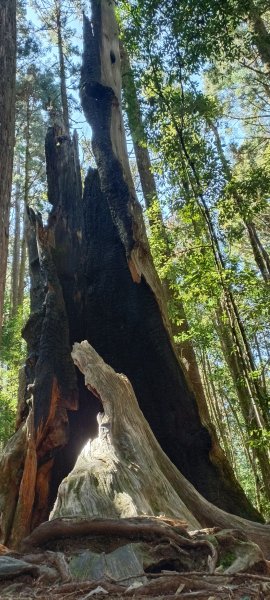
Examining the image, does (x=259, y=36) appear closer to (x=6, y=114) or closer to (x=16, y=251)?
(x=6, y=114)

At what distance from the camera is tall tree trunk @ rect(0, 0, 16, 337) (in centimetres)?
423

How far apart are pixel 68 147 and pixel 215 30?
2665 mm

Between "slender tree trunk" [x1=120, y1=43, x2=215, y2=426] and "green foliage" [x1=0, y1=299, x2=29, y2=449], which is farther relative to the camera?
"green foliage" [x1=0, y1=299, x2=29, y2=449]

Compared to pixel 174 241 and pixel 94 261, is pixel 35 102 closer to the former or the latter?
pixel 174 241

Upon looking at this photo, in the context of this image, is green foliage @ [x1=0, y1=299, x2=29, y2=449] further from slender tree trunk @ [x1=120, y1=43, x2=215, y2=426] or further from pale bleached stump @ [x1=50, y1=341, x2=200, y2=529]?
pale bleached stump @ [x1=50, y1=341, x2=200, y2=529]

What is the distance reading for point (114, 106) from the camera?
20.8 feet

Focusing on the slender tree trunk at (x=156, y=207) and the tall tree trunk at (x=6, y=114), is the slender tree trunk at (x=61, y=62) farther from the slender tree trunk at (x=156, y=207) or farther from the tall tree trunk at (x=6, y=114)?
the tall tree trunk at (x=6, y=114)

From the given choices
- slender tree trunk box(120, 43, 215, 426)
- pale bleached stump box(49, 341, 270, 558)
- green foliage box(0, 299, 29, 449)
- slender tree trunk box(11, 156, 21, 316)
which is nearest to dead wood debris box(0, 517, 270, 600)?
pale bleached stump box(49, 341, 270, 558)

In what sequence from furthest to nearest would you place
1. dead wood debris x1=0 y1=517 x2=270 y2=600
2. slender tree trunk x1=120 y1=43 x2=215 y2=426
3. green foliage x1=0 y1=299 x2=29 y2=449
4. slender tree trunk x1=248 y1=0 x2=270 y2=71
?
green foliage x1=0 y1=299 x2=29 y2=449 < slender tree trunk x1=120 y1=43 x2=215 y2=426 < slender tree trunk x1=248 y1=0 x2=270 y2=71 < dead wood debris x1=0 y1=517 x2=270 y2=600

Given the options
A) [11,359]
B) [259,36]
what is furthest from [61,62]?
[259,36]

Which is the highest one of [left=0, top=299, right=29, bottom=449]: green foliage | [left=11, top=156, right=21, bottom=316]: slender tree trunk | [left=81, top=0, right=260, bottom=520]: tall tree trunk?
[left=11, top=156, right=21, bottom=316]: slender tree trunk

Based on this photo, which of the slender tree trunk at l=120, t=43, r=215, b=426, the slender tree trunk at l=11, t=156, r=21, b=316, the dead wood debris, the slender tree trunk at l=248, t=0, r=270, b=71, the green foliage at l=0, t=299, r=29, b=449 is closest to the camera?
the dead wood debris

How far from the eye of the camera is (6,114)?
450 centimetres

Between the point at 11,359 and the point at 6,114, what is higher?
the point at 11,359
